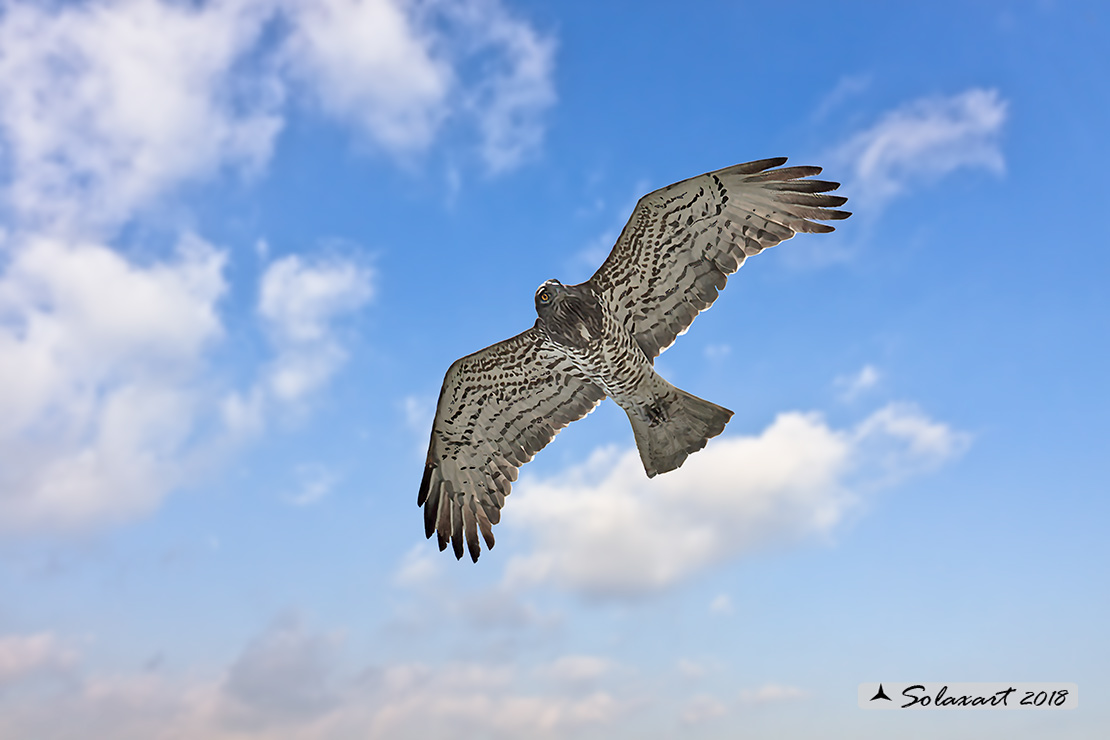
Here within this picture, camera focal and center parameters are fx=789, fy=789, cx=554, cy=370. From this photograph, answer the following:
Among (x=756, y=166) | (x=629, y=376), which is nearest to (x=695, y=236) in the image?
(x=756, y=166)

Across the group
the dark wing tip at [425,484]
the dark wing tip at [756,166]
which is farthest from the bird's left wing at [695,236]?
the dark wing tip at [425,484]

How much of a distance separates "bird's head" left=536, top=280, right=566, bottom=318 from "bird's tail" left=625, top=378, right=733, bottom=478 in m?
1.56

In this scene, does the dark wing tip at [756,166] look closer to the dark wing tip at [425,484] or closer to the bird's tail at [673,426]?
the bird's tail at [673,426]

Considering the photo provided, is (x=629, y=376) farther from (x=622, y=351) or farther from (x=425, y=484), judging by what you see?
(x=425, y=484)

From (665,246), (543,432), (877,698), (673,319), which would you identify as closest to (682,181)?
(665,246)

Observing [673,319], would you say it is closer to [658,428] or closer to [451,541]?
[658,428]

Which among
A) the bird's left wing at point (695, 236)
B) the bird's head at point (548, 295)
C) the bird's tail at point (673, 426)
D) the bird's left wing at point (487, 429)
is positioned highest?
the bird's left wing at point (695, 236)

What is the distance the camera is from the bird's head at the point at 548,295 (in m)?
8.70

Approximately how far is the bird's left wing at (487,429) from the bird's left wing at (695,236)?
3.90 ft

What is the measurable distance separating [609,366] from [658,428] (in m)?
0.96

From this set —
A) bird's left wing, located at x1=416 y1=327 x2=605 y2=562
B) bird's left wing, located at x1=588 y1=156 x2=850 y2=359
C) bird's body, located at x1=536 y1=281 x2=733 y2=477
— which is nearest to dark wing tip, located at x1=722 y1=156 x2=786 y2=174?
bird's left wing, located at x1=588 y1=156 x2=850 y2=359

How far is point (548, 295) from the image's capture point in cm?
870

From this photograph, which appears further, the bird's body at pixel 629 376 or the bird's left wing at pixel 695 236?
the bird's body at pixel 629 376

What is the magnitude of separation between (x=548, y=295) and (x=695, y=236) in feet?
5.89
